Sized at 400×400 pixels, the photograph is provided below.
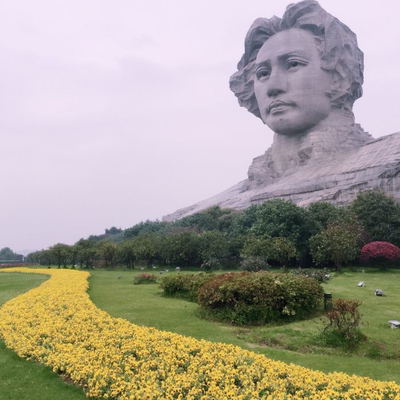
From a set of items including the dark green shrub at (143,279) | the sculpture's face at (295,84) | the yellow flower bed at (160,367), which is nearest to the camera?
the yellow flower bed at (160,367)

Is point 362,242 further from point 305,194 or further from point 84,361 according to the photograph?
point 84,361

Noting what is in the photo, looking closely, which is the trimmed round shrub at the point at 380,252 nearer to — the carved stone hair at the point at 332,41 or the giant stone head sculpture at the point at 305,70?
the giant stone head sculpture at the point at 305,70

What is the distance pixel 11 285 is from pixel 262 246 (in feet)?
38.1

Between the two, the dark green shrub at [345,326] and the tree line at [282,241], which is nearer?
the dark green shrub at [345,326]

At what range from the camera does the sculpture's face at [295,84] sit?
3638cm

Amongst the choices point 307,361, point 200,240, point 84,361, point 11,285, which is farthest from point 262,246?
point 84,361

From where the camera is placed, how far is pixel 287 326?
7750 mm

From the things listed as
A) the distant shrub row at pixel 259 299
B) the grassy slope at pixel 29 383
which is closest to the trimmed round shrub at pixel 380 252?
the distant shrub row at pixel 259 299

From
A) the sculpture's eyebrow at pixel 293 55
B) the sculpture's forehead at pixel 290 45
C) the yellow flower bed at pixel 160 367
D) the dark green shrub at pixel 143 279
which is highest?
the sculpture's forehead at pixel 290 45

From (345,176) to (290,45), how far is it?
15.5 meters

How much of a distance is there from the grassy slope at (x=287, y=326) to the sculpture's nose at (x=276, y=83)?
26.8 meters

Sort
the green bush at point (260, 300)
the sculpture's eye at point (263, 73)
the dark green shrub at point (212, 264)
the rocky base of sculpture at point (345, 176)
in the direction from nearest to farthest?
1. the green bush at point (260, 300)
2. the dark green shrub at point (212, 264)
3. the rocky base of sculpture at point (345, 176)
4. the sculpture's eye at point (263, 73)

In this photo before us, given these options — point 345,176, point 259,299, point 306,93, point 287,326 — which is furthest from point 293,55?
point 287,326

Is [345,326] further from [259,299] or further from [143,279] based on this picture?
[143,279]
